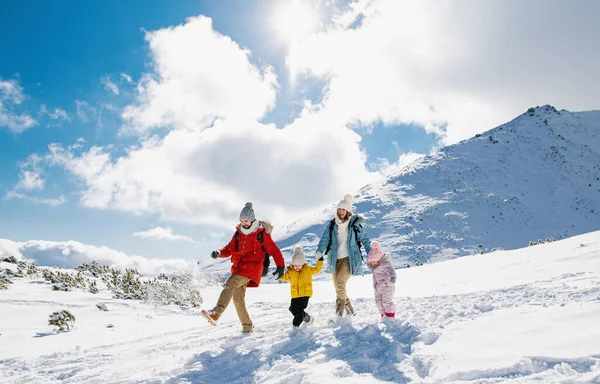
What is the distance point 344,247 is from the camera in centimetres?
639

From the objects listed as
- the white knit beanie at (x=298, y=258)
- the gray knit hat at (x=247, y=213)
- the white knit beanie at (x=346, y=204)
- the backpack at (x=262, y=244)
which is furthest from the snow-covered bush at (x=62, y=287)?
the white knit beanie at (x=346, y=204)

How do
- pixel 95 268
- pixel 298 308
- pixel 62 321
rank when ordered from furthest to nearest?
1. pixel 95 268
2. pixel 62 321
3. pixel 298 308

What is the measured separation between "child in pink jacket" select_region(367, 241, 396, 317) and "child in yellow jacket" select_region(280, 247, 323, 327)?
86 cm

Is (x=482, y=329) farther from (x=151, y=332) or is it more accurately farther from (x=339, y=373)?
(x=151, y=332)

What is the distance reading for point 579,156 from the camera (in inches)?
2739

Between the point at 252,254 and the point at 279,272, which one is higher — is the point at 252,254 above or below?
above

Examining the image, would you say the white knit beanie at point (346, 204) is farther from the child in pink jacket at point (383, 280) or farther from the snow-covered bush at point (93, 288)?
the snow-covered bush at point (93, 288)

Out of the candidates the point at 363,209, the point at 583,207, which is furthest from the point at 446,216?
the point at 583,207

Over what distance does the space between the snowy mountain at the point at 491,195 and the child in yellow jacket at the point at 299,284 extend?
4103 centimetres

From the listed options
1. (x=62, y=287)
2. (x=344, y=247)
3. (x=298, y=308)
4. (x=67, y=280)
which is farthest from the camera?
(x=67, y=280)

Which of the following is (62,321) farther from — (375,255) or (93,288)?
(375,255)

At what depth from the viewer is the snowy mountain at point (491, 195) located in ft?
165

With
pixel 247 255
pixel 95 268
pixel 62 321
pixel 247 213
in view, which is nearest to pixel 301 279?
pixel 247 255

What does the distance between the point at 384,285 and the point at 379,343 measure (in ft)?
4.32
